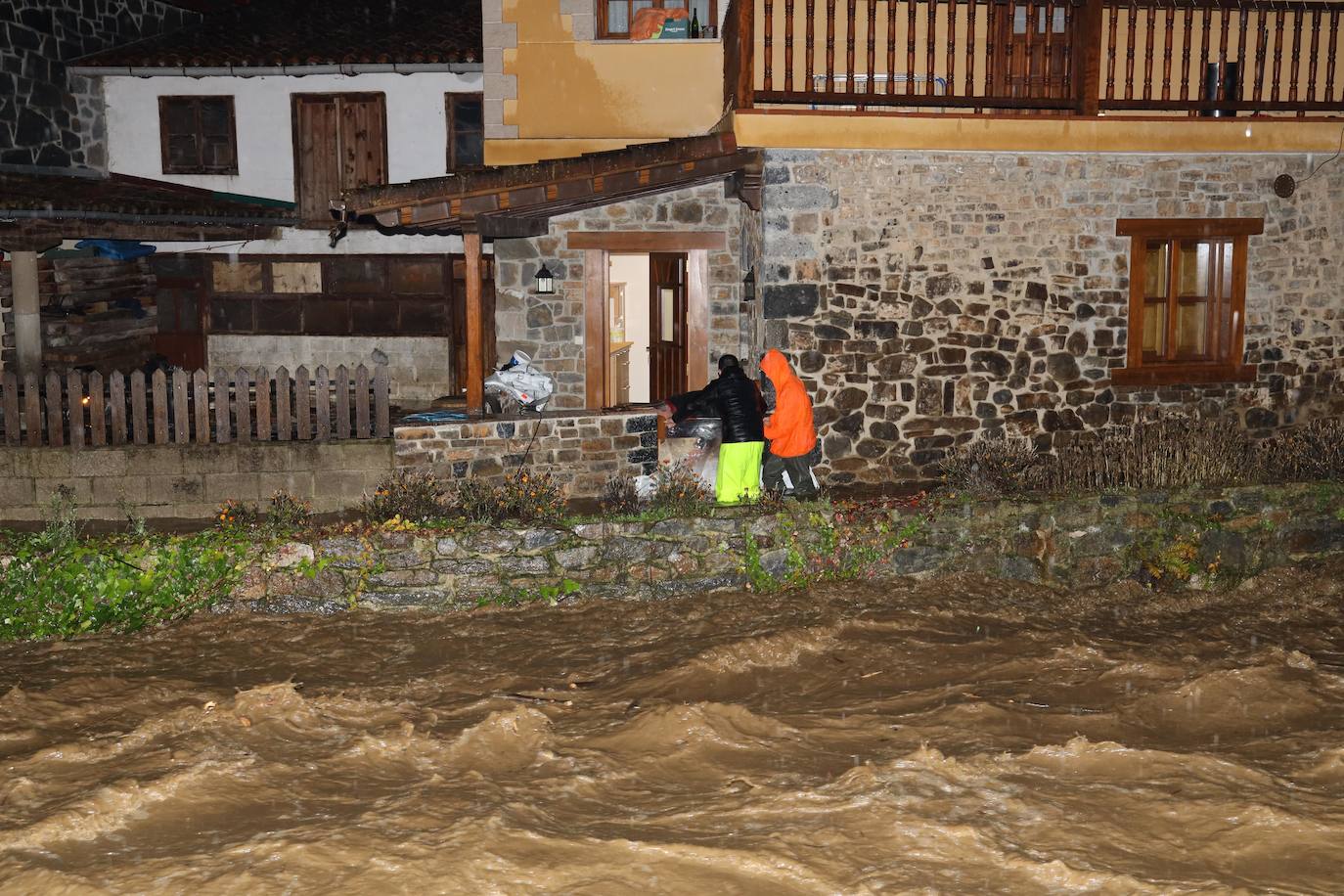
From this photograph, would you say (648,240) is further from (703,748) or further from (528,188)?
(703,748)

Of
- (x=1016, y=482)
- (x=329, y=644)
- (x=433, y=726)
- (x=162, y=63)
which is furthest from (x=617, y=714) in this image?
(x=162, y=63)

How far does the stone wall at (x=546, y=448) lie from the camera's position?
11414mm

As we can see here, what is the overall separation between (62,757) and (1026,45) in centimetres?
1091

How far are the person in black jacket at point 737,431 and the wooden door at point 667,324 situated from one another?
9.38 feet

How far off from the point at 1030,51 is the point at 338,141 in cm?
942

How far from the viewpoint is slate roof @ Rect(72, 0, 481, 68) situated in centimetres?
1647

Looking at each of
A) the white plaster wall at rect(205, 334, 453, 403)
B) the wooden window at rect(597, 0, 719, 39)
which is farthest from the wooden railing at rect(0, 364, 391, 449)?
the white plaster wall at rect(205, 334, 453, 403)

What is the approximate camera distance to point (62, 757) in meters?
7.48

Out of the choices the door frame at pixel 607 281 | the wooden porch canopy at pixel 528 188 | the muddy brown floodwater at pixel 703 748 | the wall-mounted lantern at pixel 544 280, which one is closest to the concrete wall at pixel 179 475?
the wooden porch canopy at pixel 528 188

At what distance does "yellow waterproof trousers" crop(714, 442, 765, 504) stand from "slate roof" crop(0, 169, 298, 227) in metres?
7.80

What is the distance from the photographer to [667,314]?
14.6m

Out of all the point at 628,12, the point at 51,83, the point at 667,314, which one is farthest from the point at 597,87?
the point at 51,83

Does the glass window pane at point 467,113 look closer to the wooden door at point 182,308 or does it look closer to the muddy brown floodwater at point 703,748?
the wooden door at point 182,308

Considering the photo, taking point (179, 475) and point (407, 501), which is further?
point (179, 475)
